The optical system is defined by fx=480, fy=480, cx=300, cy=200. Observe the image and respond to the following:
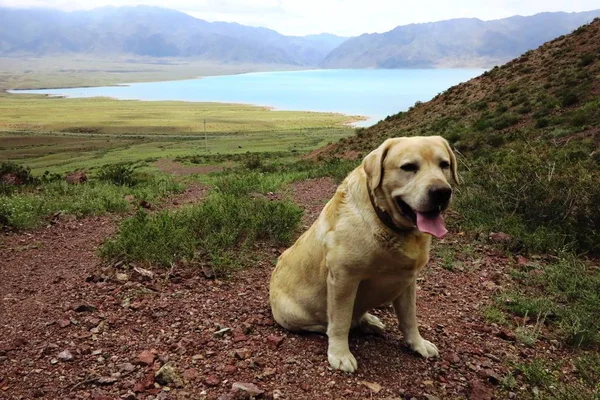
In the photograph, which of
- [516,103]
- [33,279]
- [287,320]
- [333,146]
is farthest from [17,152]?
[287,320]

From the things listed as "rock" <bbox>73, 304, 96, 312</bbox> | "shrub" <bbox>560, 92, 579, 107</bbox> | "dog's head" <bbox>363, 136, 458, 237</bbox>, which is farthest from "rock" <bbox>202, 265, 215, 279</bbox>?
"shrub" <bbox>560, 92, 579, 107</bbox>

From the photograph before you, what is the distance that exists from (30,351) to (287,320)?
81.1 inches

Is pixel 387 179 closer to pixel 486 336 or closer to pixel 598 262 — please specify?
pixel 486 336

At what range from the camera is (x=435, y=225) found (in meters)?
3.07

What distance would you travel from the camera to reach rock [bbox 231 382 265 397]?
3.19 m

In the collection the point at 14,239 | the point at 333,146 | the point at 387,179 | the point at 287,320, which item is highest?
the point at 387,179

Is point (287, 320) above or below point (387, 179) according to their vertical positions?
below

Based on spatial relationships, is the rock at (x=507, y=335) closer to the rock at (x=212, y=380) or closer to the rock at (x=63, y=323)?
the rock at (x=212, y=380)

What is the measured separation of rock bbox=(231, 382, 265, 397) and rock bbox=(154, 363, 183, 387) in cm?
40

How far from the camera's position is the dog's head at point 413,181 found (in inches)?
118

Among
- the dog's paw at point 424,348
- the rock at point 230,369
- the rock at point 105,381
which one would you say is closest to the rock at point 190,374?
the rock at point 230,369

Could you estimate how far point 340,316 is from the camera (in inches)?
139

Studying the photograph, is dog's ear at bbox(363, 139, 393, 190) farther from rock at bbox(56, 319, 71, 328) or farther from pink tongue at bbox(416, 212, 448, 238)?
rock at bbox(56, 319, 71, 328)

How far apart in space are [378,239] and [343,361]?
1.01m
